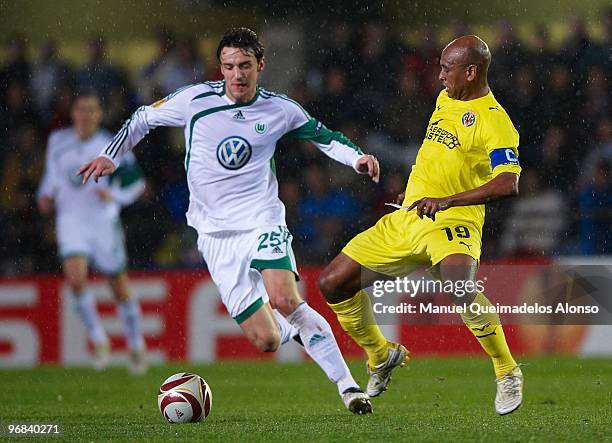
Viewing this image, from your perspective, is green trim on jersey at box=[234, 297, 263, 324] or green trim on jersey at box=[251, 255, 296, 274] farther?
green trim on jersey at box=[234, 297, 263, 324]

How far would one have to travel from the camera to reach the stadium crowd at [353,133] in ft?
38.0

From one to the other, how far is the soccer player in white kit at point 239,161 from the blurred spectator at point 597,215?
5067 millimetres

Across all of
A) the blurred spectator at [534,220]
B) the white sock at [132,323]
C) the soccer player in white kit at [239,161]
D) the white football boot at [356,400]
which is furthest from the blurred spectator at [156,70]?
the white football boot at [356,400]

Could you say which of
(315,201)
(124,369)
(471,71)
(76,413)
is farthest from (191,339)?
(471,71)

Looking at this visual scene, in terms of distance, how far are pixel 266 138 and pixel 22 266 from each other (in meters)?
6.32

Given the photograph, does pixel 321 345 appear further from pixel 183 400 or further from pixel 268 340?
pixel 183 400

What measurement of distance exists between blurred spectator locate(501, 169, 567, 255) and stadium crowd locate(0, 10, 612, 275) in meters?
0.01

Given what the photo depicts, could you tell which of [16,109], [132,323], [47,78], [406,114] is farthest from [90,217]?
[406,114]

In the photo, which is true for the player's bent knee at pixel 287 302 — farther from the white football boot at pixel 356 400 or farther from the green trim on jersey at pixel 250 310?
the white football boot at pixel 356 400

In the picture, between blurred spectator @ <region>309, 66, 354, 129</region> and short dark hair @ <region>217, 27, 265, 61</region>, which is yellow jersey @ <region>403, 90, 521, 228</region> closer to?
short dark hair @ <region>217, 27, 265, 61</region>

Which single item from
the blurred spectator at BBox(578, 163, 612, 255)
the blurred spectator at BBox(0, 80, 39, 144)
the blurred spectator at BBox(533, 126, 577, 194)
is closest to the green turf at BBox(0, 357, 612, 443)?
the blurred spectator at BBox(578, 163, 612, 255)

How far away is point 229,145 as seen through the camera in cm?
684

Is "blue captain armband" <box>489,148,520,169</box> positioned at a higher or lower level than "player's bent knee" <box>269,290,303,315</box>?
higher

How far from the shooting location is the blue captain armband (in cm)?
619
